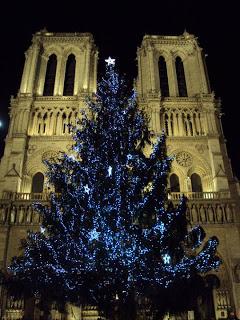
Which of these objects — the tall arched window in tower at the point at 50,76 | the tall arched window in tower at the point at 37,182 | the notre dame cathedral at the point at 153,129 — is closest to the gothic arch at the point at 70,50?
the notre dame cathedral at the point at 153,129

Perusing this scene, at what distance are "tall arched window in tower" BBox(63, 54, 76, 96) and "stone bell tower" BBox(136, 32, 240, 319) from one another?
214 inches

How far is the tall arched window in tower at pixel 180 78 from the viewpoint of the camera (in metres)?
29.4

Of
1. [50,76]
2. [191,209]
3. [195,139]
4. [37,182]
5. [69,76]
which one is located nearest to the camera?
[191,209]

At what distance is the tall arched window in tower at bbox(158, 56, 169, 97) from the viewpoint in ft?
96.5

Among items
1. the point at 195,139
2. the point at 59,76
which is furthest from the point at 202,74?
the point at 59,76

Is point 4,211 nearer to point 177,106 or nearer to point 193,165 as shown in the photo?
point 193,165

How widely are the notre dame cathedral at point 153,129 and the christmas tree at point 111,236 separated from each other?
5057 mm

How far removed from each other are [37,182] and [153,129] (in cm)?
867

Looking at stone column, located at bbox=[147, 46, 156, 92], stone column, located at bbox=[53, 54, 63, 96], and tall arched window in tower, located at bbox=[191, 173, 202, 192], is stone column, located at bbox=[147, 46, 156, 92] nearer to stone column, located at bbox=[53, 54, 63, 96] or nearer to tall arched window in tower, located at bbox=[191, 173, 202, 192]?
stone column, located at bbox=[53, 54, 63, 96]

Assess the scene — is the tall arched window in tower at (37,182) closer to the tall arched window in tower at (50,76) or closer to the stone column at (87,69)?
the tall arched window in tower at (50,76)

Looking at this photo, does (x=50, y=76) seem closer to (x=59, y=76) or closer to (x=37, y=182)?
(x=59, y=76)

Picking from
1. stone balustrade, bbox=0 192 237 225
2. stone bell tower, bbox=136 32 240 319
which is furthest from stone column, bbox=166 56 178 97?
stone balustrade, bbox=0 192 237 225

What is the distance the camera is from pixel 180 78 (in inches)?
1200

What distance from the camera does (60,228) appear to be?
13398mm
